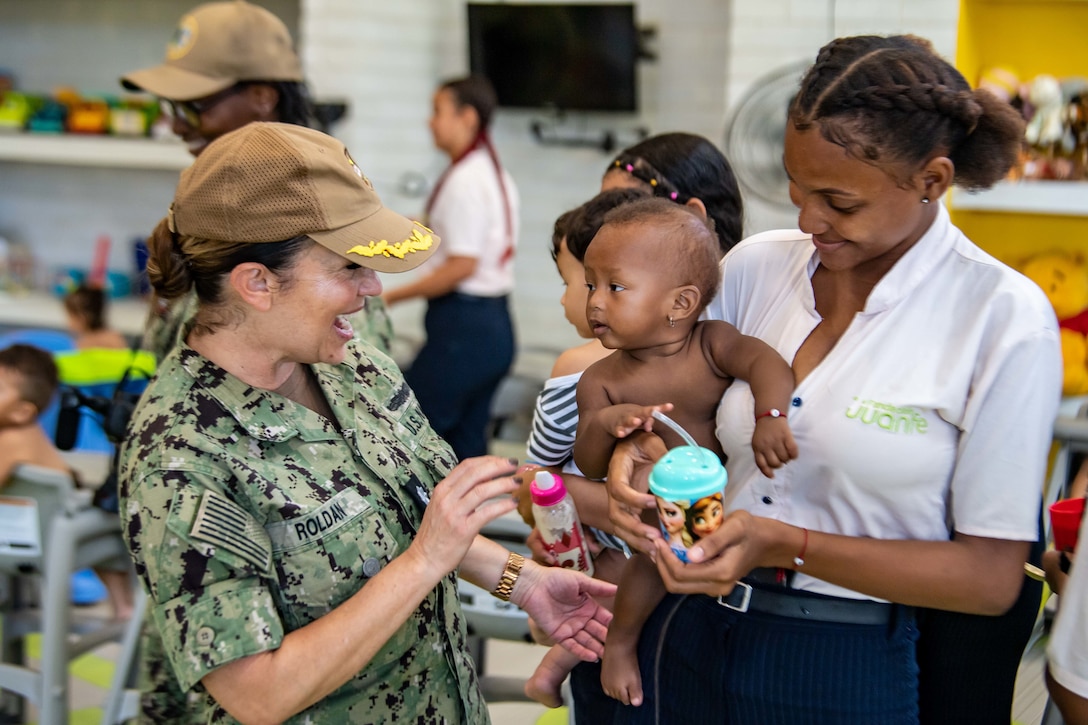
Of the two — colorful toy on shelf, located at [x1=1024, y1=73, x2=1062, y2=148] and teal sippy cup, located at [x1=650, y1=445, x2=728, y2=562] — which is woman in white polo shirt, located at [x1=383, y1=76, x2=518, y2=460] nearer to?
colorful toy on shelf, located at [x1=1024, y1=73, x2=1062, y2=148]

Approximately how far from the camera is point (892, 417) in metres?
1.35

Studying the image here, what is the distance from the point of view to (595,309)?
1669 millimetres

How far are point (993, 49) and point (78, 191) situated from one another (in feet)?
17.1

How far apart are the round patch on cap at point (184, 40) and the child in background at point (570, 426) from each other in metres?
1.09

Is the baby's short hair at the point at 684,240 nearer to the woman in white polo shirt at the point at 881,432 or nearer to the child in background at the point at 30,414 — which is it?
the woman in white polo shirt at the point at 881,432

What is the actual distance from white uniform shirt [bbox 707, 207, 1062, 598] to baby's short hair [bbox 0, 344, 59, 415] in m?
2.73

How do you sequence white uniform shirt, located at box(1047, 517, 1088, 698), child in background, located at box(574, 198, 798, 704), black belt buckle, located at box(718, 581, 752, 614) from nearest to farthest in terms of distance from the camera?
white uniform shirt, located at box(1047, 517, 1088, 698)
black belt buckle, located at box(718, 581, 752, 614)
child in background, located at box(574, 198, 798, 704)

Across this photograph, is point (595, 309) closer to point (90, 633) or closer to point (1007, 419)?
point (1007, 419)

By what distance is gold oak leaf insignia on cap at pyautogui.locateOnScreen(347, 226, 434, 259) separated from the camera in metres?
1.54

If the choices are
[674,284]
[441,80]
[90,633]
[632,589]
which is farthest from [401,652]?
[441,80]

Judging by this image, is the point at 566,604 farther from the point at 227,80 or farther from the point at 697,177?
the point at 227,80

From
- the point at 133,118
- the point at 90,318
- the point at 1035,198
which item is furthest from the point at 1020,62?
the point at 133,118

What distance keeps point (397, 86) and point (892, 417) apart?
15.3 feet

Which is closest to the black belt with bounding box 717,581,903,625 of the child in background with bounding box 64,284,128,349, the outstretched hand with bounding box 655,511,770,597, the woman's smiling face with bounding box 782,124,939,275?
the outstretched hand with bounding box 655,511,770,597
